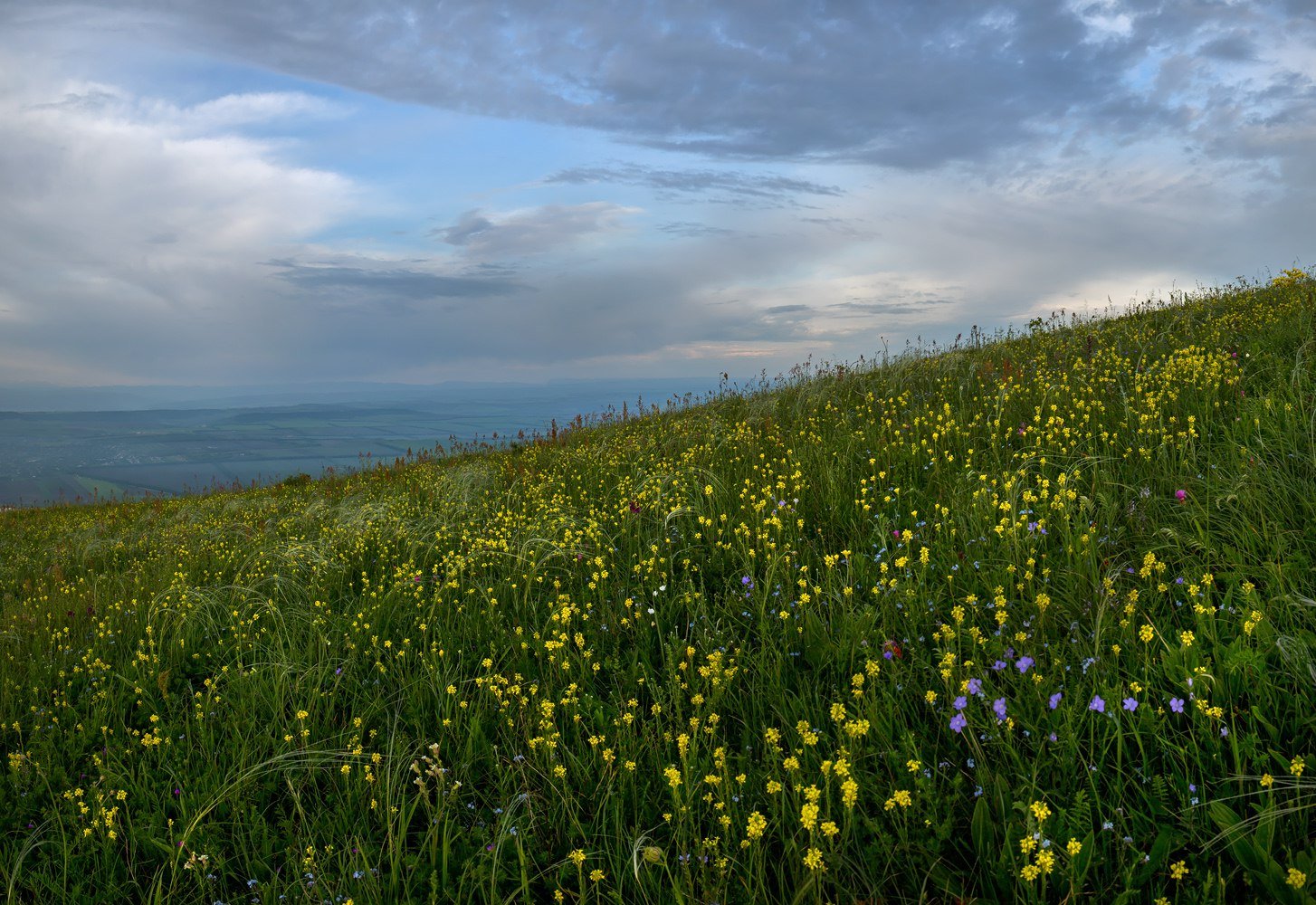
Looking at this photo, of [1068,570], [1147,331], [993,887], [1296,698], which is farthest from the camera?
[1147,331]

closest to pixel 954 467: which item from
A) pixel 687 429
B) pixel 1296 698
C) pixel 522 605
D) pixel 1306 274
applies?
pixel 1296 698

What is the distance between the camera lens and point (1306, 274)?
11422 mm

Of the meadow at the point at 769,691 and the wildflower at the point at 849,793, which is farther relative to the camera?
the meadow at the point at 769,691

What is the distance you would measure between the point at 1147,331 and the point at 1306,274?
5.20 meters

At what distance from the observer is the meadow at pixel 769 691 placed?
235 centimetres

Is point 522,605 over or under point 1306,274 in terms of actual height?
under

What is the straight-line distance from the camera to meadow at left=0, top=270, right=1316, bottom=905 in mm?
2348

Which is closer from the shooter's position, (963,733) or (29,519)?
(963,733)

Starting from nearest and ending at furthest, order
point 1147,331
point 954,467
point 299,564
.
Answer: point 954,467 < point 299,564 < point 1147,331

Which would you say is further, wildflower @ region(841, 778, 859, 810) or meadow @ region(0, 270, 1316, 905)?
meadow @ region(0, 270, 1316, 905)

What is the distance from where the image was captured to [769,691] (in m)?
3.21

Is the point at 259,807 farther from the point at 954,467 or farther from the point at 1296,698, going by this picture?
the point at 954,467

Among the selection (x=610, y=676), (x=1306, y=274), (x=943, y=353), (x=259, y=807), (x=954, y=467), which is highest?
(x=1306, y=274)

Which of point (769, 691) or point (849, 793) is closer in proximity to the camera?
point (849, 793)
